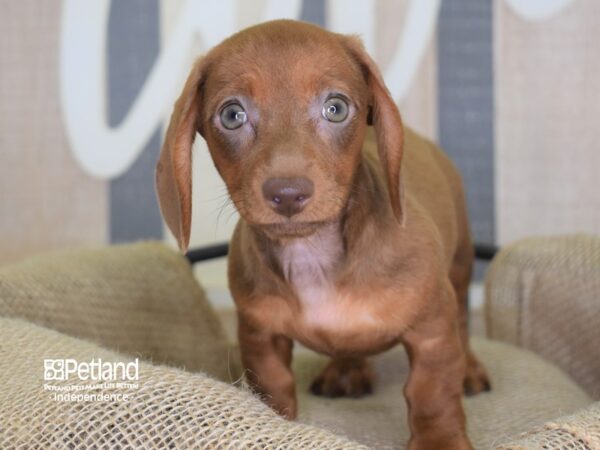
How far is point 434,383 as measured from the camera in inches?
84.0

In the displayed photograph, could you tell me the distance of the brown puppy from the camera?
1910mm

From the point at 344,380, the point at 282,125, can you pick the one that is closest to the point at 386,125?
the point at 282,125

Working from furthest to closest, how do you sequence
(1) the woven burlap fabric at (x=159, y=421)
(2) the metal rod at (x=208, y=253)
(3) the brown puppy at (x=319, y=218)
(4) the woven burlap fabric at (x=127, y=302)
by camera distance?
1. (2) the metal rod at (x=208, y=253)
2. (4) the woven burlap fabric at (x=127, y=302)
3. (3) the brown puppy at (x=319, y=218)
4. (1) the woven burlap fabric at (x=159, y=421)

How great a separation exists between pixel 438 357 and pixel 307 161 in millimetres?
614

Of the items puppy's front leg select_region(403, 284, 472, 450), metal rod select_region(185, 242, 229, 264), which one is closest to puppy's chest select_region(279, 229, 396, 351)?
puppy's front leg select_region(403, 284, 472, 450)

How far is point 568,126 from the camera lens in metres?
4.04

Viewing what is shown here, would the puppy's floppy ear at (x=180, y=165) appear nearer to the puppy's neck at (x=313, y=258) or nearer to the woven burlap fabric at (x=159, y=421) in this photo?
the puppy's neck at (x=313, y=258)

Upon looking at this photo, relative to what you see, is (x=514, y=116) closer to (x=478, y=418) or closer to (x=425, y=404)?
(x=478, y=418)

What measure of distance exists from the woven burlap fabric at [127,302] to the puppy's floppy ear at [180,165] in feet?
2.08

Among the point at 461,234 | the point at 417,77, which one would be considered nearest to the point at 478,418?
the point at 461,234

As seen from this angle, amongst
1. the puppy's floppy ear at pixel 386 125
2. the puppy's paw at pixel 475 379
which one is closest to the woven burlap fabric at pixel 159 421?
the puppy's floppy ear at pixel 386 125

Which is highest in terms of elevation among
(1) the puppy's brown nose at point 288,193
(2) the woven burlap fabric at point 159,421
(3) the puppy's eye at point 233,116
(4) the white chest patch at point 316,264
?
(3) the puppy's eye at point 233,116

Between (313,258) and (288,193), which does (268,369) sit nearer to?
(313,258)

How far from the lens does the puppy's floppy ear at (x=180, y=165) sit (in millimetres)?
2055
